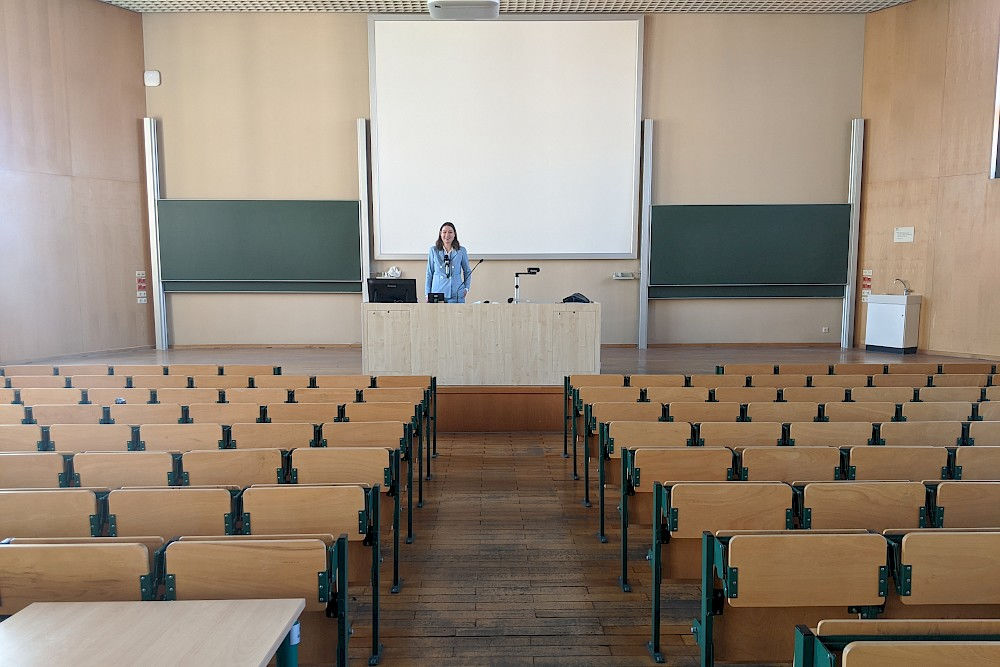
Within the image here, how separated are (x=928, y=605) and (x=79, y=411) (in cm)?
417

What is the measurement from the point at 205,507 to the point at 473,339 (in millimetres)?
3799

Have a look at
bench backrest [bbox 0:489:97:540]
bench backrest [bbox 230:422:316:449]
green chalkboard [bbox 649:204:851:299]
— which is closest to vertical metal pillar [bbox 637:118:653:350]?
green chalkboard [bbox 649:204:851:299]

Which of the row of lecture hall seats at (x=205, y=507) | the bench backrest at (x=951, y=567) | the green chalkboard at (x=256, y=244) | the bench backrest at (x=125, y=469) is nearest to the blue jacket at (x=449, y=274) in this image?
the green chalkboard at (x=256, y=244)

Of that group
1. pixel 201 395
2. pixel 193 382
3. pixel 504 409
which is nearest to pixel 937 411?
pixel 504 409

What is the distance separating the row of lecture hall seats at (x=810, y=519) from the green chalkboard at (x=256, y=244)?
678cm

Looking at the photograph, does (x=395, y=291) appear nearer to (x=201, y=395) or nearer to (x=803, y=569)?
(x=201, y=395)

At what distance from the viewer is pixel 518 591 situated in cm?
287

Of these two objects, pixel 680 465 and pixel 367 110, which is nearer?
pixel 680 465

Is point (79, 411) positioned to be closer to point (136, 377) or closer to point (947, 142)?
point (136, 377)

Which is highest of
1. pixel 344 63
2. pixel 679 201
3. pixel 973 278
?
pixel 344 63

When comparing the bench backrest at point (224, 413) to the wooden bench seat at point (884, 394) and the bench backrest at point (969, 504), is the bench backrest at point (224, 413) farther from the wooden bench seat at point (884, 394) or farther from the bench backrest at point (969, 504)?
the wooden bench seat at point (884, 394)

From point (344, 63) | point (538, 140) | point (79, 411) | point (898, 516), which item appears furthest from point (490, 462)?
point (344, 63)

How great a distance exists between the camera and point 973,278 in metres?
8.56

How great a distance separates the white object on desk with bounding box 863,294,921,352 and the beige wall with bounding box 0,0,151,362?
10494mm
